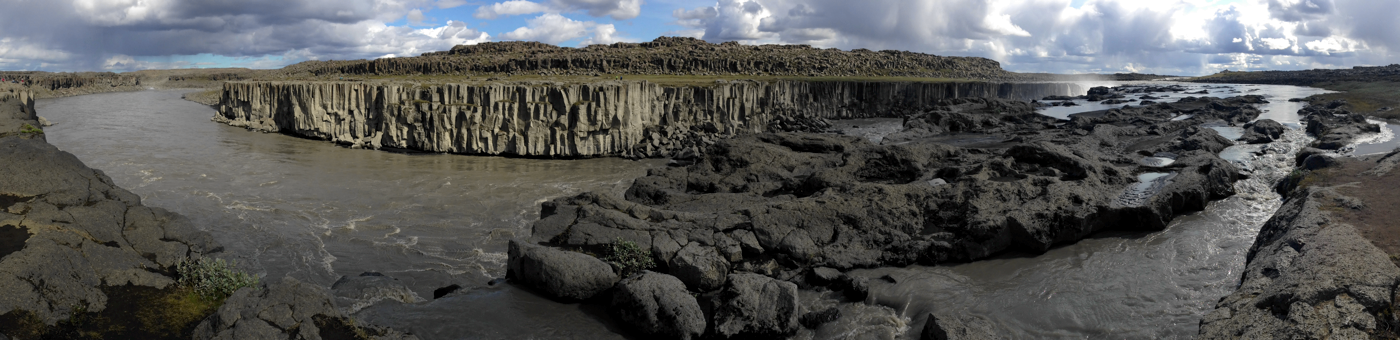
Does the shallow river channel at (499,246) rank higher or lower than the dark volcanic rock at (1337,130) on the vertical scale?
lower

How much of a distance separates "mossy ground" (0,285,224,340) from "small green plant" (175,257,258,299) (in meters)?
0.15

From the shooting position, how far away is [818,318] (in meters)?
12.2

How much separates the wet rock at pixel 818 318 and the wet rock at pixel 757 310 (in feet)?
1.24

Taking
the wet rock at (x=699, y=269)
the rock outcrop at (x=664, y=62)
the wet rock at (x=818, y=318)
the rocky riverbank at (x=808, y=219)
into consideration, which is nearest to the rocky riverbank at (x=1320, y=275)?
the rocky riverbank at (x=808, y=219)

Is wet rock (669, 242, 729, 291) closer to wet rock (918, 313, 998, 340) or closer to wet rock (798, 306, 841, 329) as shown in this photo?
wet rock (798, 306, 841, 329)

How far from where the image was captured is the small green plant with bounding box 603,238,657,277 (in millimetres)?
14241

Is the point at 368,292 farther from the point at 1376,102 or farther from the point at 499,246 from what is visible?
the point at 1376,102

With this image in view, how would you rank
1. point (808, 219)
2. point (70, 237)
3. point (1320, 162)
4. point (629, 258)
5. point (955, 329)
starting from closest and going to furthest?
point (955, 329) → point (70, 237) → point (629, 258) → point (808, 219) → point (1320, 162)

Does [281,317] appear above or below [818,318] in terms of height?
above

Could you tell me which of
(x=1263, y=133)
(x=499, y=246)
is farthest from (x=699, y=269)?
(x=1263, y=133)

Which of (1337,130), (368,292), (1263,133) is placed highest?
(1337,130)

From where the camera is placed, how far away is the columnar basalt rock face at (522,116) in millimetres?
35938

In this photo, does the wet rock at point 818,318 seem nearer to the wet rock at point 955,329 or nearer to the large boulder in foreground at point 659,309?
the wet rock at point 955,329

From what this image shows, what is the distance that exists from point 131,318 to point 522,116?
27.1 metres
